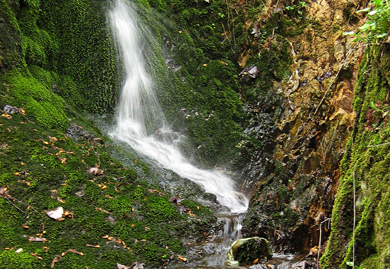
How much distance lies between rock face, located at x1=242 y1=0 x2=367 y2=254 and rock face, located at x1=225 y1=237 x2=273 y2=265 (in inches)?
22.4

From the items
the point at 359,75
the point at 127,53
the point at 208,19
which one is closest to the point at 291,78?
the point at 208,19

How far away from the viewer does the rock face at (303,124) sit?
488 cm


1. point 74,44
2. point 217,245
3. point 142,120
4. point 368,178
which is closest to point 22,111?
point 74,44

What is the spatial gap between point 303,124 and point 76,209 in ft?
17.3

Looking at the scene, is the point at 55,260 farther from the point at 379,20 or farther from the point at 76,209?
the point at 379,20

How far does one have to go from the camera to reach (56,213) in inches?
146

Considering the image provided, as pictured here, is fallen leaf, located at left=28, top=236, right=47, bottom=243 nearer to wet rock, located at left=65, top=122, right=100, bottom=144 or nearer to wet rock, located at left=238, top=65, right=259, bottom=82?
wet rock, located at left=65, top=122, right=100, bottom=144

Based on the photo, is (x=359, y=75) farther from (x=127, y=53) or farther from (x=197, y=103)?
(x=127, y=53)

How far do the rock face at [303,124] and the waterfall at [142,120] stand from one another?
84 cm

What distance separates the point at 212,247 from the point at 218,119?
4.39 metres

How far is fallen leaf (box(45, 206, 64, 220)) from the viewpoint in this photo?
11.9 ft

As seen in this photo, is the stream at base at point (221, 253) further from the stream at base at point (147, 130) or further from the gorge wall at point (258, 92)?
the gorge wall at point (258, 92)

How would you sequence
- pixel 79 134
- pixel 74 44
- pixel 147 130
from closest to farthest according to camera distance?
pixel 79 134 → pixel 74 44 → pixel 147 130

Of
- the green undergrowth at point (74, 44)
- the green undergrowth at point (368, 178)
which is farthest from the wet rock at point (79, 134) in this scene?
the green undergrowth at point (368, 178)
